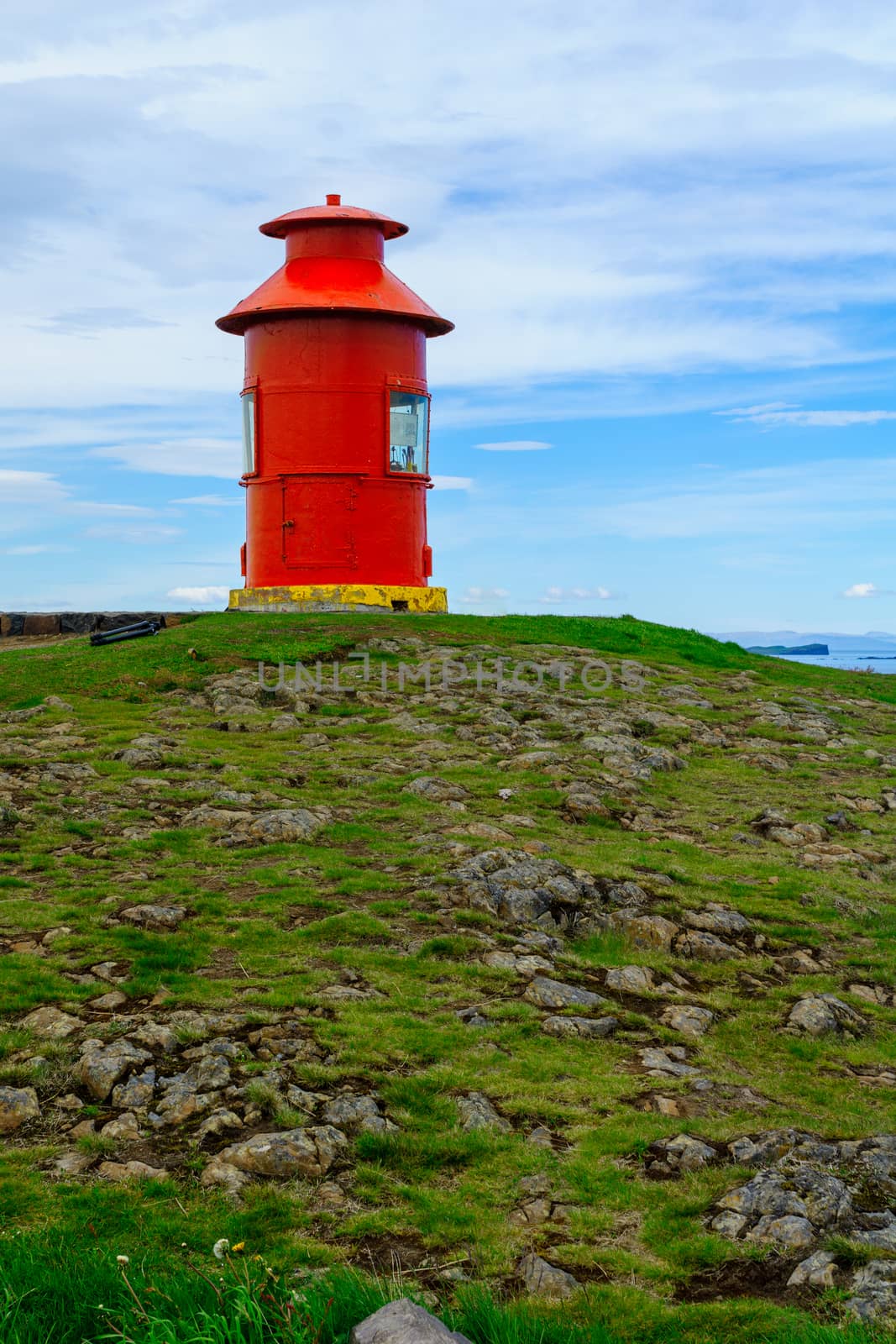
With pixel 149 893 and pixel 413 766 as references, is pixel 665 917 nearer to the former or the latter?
pixel 149 893

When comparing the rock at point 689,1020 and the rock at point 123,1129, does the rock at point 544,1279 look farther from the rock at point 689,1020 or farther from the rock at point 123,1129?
the rock at point 689,1020

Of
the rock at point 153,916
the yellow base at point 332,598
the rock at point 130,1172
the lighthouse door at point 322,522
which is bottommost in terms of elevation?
the rock at point 130,1172

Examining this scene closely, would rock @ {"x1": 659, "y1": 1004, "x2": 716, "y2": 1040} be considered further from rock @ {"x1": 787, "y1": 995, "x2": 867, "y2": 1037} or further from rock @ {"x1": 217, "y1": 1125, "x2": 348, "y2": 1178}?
rock @ {"x1": 217, "y1": 1125, "x2": 348, "y2": 1178}

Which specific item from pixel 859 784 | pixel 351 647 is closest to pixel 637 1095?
Answer: pixel 859 784

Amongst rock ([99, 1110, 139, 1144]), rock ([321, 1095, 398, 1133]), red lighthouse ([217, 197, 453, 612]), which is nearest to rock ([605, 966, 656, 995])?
rock ([321, 1095, 398, 1133])

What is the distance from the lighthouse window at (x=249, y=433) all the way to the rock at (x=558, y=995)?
23.2 metres

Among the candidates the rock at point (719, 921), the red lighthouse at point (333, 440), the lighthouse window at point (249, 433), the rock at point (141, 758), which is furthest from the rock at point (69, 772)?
the lighthouse window at point (249, 433)

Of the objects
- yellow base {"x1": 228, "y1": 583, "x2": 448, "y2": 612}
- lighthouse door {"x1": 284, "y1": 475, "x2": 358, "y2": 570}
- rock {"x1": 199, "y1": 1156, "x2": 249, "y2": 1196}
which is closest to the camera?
rock {"x1": 199, "y1": 1156, "x2": 249, "y2": 1196}

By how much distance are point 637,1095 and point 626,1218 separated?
1.57 m

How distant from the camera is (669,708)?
21.6 meters

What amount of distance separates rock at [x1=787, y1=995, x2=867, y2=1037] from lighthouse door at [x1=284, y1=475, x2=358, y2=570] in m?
21.2

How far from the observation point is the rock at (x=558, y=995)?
32.3 ft

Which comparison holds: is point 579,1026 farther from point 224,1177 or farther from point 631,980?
point 224,1177

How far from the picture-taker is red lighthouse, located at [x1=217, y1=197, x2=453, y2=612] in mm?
30109
